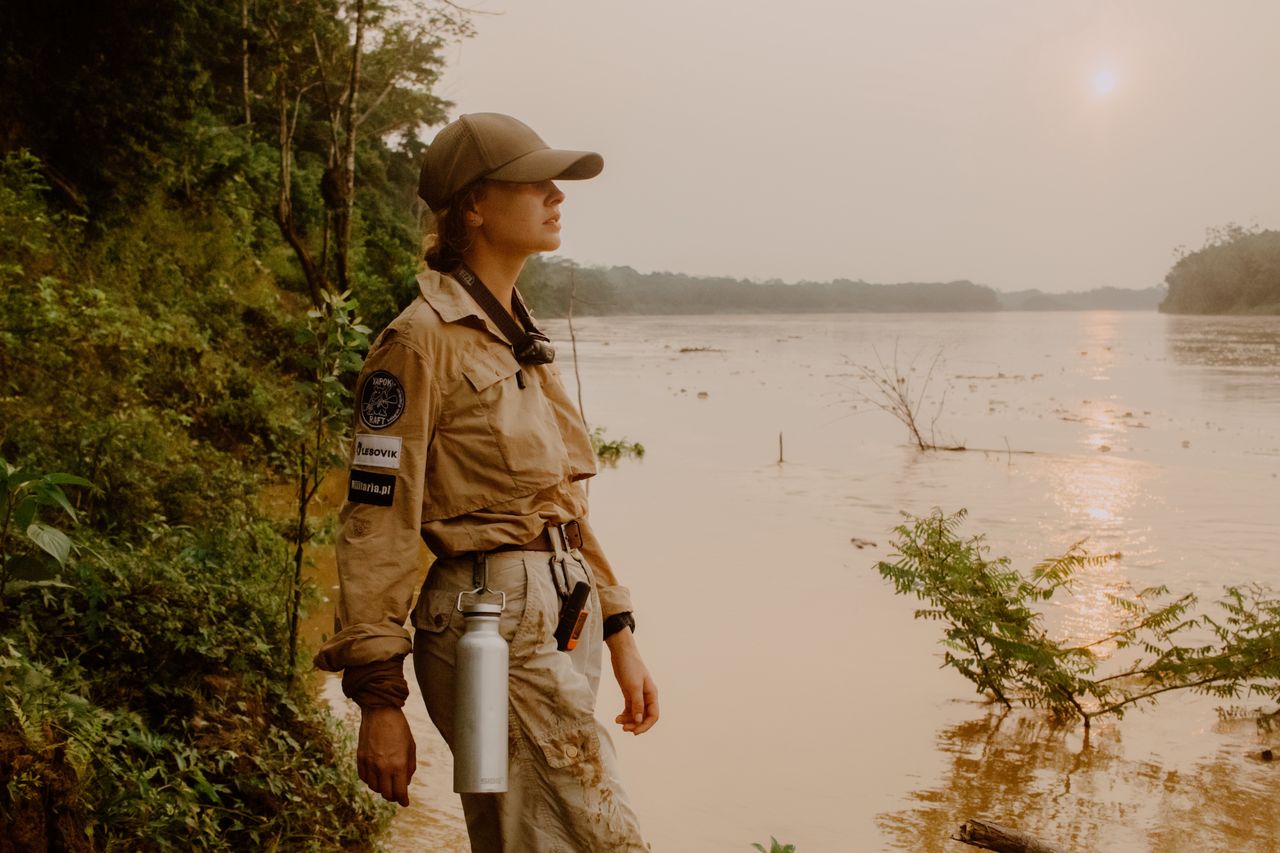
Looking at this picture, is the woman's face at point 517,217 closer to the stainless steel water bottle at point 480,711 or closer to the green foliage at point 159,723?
the stainless steel water bottle at point 480,711

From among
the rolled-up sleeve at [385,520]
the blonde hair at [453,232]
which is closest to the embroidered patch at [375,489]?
the rolled-up sleeve at [385,520]

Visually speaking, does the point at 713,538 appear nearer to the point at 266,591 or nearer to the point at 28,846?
the point at 266,591

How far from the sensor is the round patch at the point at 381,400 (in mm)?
2125

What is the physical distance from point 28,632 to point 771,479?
44.8 ft

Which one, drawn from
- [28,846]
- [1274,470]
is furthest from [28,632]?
[1274,470]

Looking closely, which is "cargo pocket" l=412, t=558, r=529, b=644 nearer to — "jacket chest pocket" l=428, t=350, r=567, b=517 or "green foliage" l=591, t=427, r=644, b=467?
"jacket chest pocket" l=428, t=350, r=567, b=517

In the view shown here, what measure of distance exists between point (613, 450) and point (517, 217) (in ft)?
50.9

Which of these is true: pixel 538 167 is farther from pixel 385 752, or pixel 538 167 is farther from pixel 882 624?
pixel 882 624

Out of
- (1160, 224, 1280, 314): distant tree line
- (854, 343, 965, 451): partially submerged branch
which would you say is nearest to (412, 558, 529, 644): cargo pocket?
(854, 343, 965, 451): partially submerged branch

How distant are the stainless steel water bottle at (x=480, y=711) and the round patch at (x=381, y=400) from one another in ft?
1.26

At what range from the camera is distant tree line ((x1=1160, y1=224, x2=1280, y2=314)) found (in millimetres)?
99625

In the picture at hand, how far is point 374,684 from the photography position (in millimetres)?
2051

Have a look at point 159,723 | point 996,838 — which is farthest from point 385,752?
point 996,838

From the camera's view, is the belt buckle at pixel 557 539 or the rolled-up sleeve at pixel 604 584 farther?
the rolled-up sleeve at pixel 604 584
